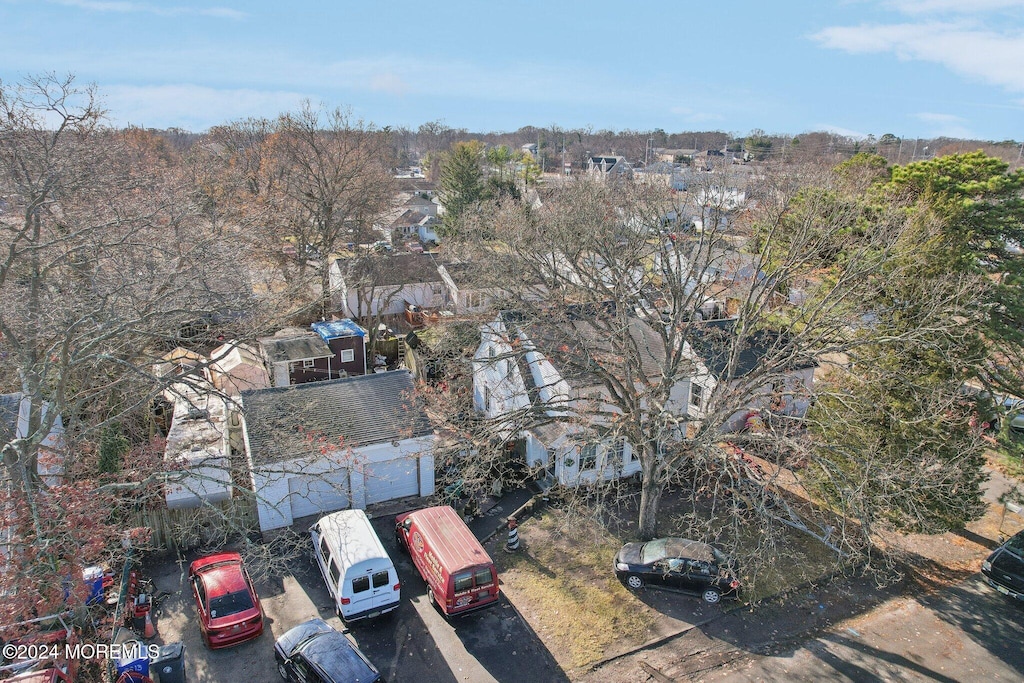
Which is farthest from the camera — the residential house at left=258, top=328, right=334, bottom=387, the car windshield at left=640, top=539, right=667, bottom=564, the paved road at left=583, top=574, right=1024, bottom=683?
the residential house at left=258, top=328, right=334, bottom=387

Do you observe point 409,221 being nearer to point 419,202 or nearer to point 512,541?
point 419,202

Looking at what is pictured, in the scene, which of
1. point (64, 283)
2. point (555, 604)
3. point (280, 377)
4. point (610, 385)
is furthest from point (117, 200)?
point (555, 604)

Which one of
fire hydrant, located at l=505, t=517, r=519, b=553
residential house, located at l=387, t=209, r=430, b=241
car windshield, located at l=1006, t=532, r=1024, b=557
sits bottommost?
fire hydrant, located at l=505, t=517, r=519, b=553

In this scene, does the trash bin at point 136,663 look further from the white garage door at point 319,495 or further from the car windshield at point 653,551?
the car windshield at point 653,551

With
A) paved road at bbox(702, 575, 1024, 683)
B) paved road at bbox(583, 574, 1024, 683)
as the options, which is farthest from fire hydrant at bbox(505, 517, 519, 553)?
paved road at bbox(702, 575, 1024, 683)

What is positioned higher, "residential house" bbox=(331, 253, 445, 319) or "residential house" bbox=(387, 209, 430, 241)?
"residential house" bbox=(387, 209, 430, 241)

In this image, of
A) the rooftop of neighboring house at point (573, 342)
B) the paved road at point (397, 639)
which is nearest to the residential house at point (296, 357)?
the rooftop of neighboring house at point (573, 342)

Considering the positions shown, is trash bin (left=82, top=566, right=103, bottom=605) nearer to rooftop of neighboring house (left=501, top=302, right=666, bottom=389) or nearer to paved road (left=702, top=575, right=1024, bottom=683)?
rooftop of neighboring house (left=501, top=302, right=666, bottom=389)

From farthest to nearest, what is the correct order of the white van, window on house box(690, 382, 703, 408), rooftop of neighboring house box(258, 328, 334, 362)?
1. rooftop of neighboring house box(258, 328, 334, 362)
2. window on house box(690, 382, 703, 408)
3. the white van

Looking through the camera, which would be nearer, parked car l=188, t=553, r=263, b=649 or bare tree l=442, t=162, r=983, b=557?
parked car l=188, t=553, r=263, b=649
